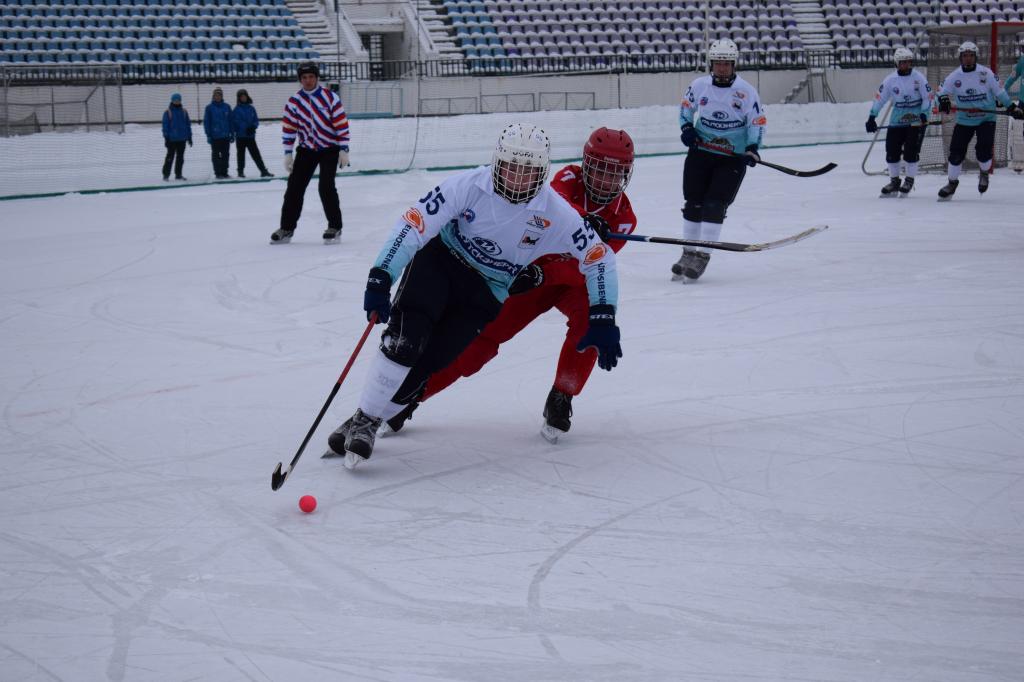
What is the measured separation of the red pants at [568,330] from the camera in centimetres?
439

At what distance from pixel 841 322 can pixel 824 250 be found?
282 cm

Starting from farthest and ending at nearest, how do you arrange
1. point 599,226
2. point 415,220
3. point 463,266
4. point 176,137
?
1. point 176,137
2. point 599,226
3. point 463,266
4. point 415,220

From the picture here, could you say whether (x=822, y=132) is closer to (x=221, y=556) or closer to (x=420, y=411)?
(x=420, y=411)

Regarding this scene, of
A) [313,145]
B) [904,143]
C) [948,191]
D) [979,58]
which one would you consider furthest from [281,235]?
[979,58]

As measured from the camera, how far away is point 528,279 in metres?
4.47

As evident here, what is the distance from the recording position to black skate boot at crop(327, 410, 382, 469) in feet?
12.8

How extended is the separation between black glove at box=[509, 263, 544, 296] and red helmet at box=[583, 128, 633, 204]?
1.51 feet

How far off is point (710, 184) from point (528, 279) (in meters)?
4.10

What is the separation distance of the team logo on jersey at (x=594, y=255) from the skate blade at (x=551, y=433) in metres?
0.62

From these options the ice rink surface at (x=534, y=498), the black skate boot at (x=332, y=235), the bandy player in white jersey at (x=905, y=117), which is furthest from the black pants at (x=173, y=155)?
the bandy player in white jersey at (x=905, y=117)

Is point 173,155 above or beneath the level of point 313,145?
beneath

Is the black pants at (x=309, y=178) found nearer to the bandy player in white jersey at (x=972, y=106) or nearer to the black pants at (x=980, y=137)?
the bandy player in white jersey at (x=972, y=106)

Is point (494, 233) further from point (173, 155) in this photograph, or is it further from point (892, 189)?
point (173, 155)

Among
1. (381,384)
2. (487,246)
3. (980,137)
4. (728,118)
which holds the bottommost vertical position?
(381,384)
